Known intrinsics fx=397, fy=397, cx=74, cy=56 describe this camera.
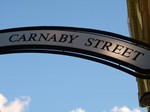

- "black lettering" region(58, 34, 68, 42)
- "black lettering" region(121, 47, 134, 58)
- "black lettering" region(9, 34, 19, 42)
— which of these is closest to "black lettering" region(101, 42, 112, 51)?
"black lettering" region(121, 47, 134, 58)

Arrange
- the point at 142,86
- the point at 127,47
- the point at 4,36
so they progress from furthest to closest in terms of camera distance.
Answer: the point at 142,86 < the point at 4,36 < the point at 127,47

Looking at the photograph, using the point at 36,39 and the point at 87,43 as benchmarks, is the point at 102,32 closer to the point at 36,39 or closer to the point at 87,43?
the point at 87,43

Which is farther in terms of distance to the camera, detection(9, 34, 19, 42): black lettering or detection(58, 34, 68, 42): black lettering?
detection(9, 34, 19, 42): black lettering

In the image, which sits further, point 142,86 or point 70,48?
point 142,86

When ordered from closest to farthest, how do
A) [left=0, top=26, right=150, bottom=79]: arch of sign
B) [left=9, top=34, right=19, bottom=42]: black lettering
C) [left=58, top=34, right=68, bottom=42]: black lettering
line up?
[left=0, top=26, right=150, bottom=79]: arch of sign → [left=58, top=34, right=68, bottom=42]: black lettering → [left=9, top=34, right=19, bottom=42]: black lettering

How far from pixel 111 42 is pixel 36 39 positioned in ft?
3.86

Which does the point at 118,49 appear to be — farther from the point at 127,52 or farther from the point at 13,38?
the point at 13,38

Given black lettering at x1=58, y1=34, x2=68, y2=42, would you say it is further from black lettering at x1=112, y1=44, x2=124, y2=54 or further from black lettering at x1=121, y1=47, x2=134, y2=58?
black lettering at x1=121, y1=47, x2=134, y2=58

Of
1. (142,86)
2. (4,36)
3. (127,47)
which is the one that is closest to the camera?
(127,47)

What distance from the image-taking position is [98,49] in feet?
19.7

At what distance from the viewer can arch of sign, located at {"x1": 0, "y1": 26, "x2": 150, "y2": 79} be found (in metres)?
5.83

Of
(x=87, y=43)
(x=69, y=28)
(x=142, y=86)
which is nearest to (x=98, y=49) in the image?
(x=87, y=43)

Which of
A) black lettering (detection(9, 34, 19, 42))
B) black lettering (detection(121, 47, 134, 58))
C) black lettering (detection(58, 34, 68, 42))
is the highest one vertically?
black lettering (detection(9, 34, 19, 42))

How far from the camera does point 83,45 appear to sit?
6.09 metres
